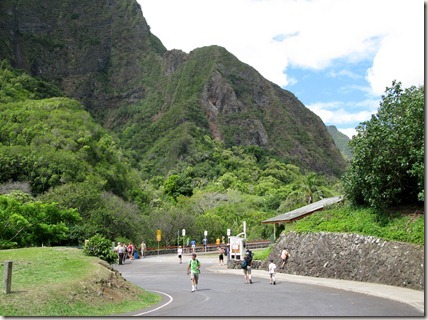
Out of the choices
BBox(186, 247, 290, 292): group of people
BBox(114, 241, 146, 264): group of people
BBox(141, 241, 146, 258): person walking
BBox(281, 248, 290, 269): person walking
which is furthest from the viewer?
BBox(141, 241, 146, 258): person walking

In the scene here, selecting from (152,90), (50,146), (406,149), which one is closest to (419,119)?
(406,149)

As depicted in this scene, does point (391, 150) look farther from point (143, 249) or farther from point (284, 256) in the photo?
point (143, 249)

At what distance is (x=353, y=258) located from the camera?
2367cm

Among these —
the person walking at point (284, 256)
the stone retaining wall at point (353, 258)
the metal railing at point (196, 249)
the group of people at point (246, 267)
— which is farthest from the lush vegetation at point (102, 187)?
the group of people at point (246, 267)

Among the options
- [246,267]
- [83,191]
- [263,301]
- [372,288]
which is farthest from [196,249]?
[263,301]

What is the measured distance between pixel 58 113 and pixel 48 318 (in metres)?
57.2

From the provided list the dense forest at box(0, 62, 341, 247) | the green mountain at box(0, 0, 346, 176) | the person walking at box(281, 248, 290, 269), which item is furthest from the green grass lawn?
the green mountain at box(0, 0, 346, 176)

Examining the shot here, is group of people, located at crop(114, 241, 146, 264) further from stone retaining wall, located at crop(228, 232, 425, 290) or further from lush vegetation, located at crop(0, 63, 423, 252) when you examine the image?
stone retaining wall, located at crop(228, 232, 425, 290)

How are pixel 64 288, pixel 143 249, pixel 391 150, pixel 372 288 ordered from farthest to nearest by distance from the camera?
pixel 143 249 < pixel 391 150 < pixel 372 288 < pixel 64 288

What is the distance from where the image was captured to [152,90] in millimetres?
196500

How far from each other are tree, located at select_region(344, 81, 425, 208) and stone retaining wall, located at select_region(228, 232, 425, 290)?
237cm

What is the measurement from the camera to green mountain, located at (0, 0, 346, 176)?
156250 millimetres

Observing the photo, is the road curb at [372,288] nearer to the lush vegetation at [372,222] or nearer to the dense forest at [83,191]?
the lush vegetation at [372,222]

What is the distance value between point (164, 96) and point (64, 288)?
177 meters
